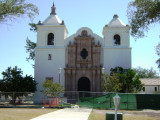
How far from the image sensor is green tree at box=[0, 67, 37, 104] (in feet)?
98.4

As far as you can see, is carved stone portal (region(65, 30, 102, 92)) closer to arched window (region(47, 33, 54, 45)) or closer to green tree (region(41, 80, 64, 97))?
arched window (region(47, 33, 54, 45))

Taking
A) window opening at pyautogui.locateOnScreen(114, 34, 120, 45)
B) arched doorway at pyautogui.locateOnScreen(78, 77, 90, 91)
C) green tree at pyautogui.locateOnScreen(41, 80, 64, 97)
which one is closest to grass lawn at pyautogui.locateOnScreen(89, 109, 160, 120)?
green tree at pyautogui.locateOnScreen(41, 80, 64, 97)

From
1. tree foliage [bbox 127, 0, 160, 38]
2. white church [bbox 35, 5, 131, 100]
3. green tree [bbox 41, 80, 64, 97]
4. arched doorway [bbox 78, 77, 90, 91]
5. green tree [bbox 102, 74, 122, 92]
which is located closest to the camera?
tree foliage [bbox 127, 0, 160, 38]

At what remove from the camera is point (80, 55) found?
1321 inches

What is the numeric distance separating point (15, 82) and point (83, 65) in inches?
Answer: 357

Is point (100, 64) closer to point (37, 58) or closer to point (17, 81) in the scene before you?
point (37, 58)

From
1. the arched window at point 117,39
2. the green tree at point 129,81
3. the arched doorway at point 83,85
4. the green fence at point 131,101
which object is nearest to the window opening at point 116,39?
the arched window at point 117,39

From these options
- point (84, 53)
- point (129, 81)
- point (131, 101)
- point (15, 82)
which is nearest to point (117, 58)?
point (129, 81)

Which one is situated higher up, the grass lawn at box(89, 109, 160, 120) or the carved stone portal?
the carved stone portal

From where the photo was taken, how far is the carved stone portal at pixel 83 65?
32.8 metres

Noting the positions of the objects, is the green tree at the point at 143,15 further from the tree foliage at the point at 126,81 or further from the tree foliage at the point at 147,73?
the tree foliage at the point at 147,73

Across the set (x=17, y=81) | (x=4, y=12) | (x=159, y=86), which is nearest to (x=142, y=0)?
(x=4, y=12)

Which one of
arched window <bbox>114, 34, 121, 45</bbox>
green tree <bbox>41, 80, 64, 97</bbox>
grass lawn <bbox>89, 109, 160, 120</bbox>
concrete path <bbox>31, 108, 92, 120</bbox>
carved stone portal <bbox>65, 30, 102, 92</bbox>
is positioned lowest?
grass lawn <bbox>89, 109, 160, 120</bbox>

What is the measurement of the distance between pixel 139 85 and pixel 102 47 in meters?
7.03
